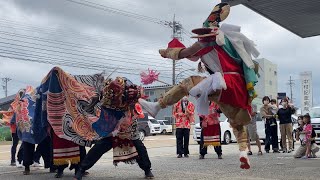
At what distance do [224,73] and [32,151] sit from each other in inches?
184

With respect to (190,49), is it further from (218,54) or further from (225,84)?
(225,84)

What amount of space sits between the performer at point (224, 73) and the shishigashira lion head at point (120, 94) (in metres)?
1.30

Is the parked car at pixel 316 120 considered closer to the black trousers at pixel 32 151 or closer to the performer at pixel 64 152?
the black trousers at pixel 32 151

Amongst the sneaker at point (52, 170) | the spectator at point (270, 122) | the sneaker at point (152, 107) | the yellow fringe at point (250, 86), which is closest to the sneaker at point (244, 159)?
the yellow fringe at point (250, 86)

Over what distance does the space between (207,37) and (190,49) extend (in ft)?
0.83

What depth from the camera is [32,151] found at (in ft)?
26.3

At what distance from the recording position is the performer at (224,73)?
15.8ft

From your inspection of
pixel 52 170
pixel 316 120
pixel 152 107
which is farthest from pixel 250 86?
pixel 316 120

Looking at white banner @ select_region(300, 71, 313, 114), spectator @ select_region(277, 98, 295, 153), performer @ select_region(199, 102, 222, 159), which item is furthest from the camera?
white banner @ select_region(300, 71, 313, 114)

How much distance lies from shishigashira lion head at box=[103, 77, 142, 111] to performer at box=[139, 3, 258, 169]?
4.28 ft

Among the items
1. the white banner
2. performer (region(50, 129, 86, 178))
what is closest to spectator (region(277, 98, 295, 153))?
performer (region(50, 129, 86, 178))

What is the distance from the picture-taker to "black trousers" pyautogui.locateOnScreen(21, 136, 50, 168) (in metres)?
7.91

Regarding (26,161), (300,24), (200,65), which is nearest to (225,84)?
(200,65)

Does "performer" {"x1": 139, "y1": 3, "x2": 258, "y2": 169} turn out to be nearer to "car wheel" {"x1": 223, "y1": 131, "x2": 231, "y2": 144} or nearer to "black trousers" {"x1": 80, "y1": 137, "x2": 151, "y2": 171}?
"black trousers" {"x1": 80, "y1": 137, "x2": 151, "y2": 171}
